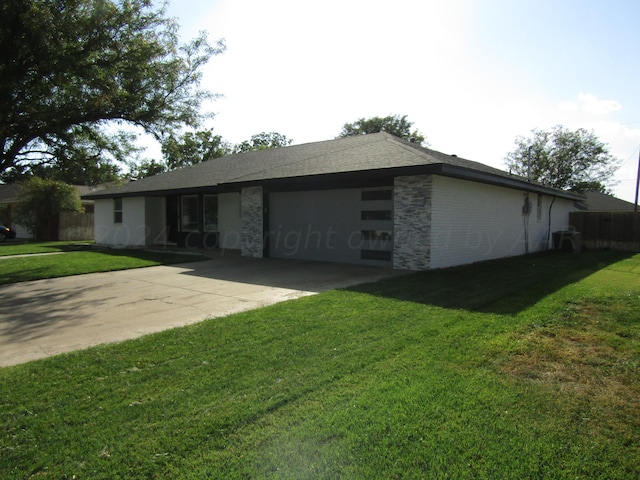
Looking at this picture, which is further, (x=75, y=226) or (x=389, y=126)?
(x=389, y=126)

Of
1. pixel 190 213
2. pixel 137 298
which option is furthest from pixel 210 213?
pixel 137 298

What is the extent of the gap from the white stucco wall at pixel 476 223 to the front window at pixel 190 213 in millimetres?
10902

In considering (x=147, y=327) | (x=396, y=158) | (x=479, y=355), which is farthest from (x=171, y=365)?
(x=396, y=158)

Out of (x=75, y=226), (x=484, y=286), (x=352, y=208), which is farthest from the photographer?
(x=75, y=226)

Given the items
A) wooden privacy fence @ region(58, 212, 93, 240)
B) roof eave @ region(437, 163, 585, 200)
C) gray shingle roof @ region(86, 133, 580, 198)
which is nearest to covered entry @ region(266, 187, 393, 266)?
gray shingle roof @ region(86, 133, 580, 198)

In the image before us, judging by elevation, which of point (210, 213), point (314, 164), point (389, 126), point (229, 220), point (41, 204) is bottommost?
A: point (229, 220)

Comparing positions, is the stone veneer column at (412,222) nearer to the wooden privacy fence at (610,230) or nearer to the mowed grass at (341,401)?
the mowed grass at (341,401)

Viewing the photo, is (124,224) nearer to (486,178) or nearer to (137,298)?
(137,298)

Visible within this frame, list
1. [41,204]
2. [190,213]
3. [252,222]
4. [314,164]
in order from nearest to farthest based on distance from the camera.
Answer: [314,164], [252,222], [190,213], [41,204]

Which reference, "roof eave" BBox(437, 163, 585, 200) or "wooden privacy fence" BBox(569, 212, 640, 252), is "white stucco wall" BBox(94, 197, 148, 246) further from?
"wooden privacy fence" BBox(569, 212, 640, 252)

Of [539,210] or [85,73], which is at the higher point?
[85,73]

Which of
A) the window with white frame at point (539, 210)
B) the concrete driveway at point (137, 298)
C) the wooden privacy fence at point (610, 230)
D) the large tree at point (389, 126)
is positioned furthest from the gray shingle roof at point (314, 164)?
the large tree at point (389, 126)

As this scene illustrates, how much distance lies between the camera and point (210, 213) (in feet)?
56.9

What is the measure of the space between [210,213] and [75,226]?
48.6 feet
